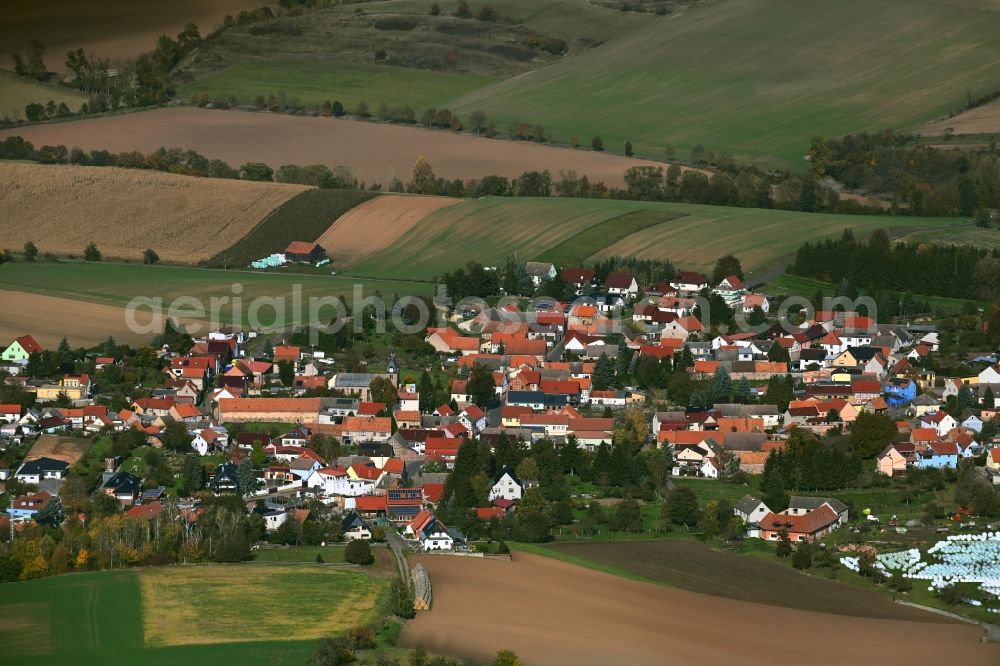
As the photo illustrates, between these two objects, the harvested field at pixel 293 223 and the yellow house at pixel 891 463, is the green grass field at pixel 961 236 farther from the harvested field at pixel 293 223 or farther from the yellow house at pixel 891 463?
the harvested field at pixel 293 223

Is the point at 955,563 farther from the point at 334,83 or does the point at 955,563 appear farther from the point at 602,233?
the point at 334,83

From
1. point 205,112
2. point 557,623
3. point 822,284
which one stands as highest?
point 205,112

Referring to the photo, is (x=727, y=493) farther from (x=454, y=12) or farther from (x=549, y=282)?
(x=454, y=12)

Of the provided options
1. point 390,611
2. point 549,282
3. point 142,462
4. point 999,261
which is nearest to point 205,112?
point 549,282

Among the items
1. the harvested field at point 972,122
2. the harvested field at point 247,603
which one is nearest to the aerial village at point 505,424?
the harvested field at point 247,603

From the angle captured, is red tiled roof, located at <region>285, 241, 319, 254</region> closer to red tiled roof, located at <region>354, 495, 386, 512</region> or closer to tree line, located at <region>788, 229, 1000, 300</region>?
tree line, located at <region>788, 229, 1000, 300</region>

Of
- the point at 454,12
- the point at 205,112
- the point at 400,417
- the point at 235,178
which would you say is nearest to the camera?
the point at 400,417

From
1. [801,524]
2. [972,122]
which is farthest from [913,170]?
[801,524]
